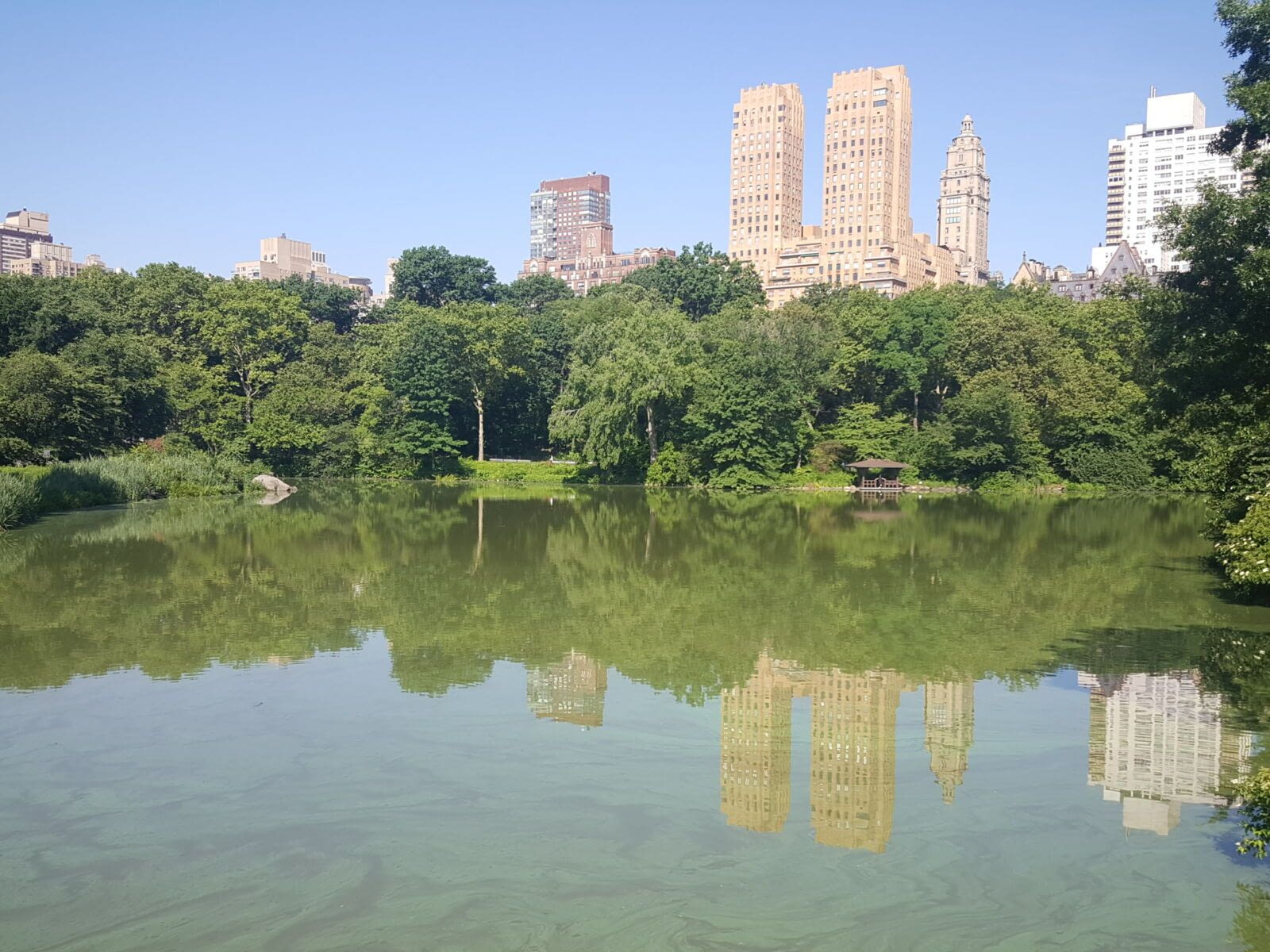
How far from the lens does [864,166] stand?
13338 cm

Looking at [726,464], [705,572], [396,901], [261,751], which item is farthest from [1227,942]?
[726,464]

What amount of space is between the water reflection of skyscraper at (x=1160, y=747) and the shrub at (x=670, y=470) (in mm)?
36085

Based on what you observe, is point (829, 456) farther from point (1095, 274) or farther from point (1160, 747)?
point (1095, 274)

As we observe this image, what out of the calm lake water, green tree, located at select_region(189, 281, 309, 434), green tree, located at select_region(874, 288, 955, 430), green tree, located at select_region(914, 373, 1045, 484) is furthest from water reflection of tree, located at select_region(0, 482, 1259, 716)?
green tree, located at select_region(189, 281, 309, 434)

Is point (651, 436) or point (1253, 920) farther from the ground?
point (651, 436)

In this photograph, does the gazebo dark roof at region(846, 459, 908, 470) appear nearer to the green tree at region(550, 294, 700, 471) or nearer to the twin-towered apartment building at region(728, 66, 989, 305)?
the green tree at region(550, 294, 700, 471)

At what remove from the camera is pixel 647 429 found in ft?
159

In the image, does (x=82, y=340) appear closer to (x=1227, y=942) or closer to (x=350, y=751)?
(x=350, y=751)

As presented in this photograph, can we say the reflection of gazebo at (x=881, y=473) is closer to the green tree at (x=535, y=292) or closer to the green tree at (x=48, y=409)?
the green tree at (x=48, y=409)

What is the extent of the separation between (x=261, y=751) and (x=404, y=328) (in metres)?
51.2

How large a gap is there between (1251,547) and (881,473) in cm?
3437

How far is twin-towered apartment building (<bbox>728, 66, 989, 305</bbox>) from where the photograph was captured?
433ft

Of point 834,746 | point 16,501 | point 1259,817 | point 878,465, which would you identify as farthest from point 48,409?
point 1259,817

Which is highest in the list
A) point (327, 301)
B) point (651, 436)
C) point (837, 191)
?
point (837, 191)
